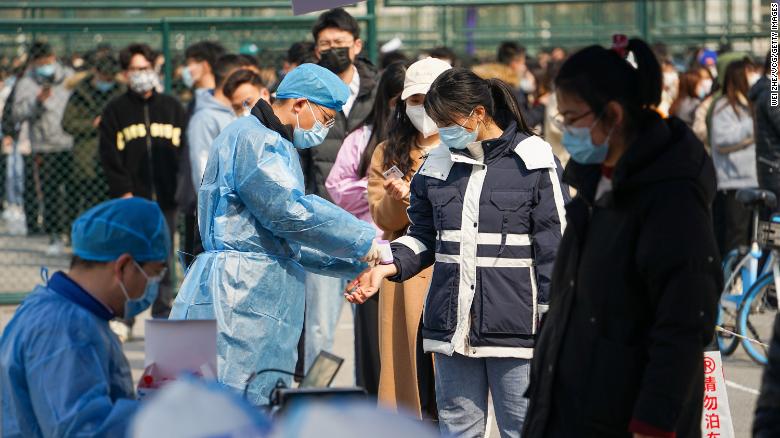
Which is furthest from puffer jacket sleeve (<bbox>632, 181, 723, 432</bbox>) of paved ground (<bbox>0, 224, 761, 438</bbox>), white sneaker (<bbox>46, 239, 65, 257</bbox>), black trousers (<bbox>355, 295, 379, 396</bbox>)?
white sneaker (<bbox>46, 239, 65, 257</bbox>)

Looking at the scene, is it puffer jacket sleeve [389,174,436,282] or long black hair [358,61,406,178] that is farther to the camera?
long black hair [358,61,406,178]

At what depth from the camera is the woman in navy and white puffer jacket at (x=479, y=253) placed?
5.01 m

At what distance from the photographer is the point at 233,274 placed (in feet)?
17.0

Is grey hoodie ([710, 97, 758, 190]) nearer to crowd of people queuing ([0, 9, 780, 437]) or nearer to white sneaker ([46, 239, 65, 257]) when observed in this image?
crowd of people queuing ([0, 9, 780, 437])

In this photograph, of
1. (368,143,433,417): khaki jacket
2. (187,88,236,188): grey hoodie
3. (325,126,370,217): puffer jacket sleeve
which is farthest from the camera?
(187,88,236,188): grey hoodie

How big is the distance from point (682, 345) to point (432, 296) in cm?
192

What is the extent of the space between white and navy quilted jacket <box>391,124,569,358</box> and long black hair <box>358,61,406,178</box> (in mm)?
1508

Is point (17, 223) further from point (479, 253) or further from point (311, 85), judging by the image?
point (479, 253)

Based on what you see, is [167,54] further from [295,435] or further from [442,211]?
[295,435]

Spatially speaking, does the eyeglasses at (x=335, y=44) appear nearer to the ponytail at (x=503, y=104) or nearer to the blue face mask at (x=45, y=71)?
the ponytail at (x=503, y=104)

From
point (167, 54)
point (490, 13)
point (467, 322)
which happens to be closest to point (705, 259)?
point (467, 322)

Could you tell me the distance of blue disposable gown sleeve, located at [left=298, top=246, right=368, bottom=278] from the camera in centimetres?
550

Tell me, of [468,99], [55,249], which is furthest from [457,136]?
[55,249]

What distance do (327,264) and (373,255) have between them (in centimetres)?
31
